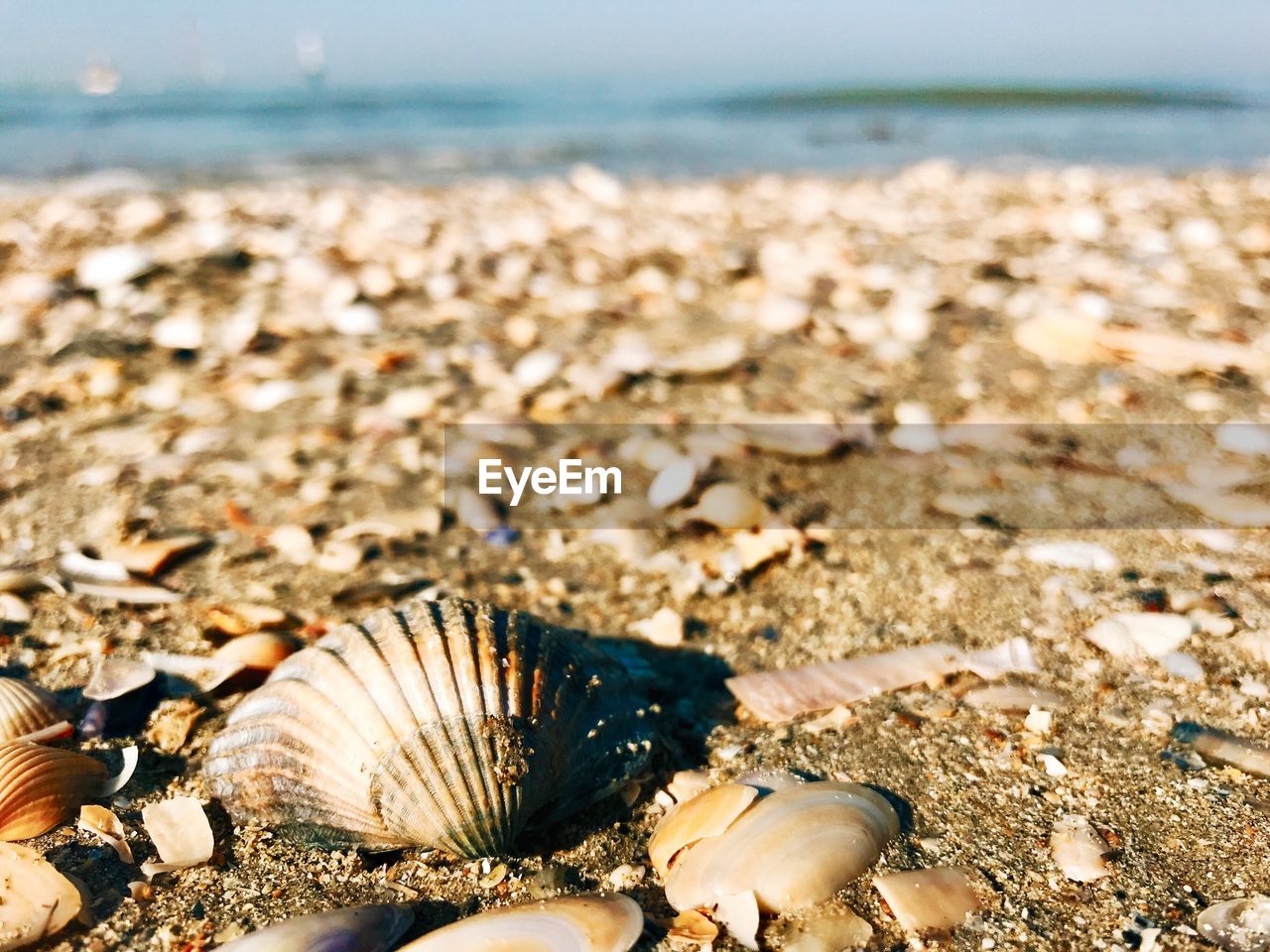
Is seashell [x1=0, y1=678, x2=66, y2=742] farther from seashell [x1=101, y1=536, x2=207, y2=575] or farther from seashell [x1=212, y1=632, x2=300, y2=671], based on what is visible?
seashell [x1=101, y1=536, x2=207, y2=575]

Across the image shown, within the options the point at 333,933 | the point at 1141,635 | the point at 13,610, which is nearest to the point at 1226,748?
the point at 1141,635

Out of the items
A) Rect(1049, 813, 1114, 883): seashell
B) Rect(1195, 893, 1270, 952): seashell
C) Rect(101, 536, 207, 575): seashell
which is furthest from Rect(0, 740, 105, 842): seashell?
Rect(1195, 893, 1270, 952): seashell

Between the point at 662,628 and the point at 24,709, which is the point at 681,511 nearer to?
the point at 662,628

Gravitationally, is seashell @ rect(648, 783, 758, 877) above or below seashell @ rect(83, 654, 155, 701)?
below

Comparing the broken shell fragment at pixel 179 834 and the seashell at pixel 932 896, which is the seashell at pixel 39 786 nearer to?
the broken shell fragment at pixel 179 834

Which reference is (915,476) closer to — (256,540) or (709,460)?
(709,460)

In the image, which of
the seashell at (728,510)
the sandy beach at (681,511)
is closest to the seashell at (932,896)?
the sandy beach at (681,511)

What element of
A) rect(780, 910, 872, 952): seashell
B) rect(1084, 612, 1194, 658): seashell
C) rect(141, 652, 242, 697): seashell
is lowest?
rect(780, 910, 872, 952): seashell
